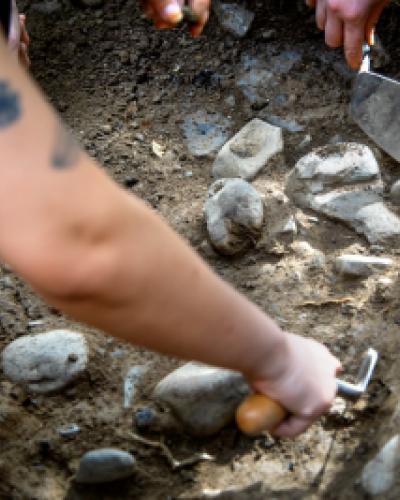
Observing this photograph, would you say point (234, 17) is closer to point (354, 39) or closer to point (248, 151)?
point (248, 151)

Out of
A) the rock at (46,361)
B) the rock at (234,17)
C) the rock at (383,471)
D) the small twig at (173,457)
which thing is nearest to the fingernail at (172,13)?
the rock at (234,17)

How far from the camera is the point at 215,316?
3.89 ft

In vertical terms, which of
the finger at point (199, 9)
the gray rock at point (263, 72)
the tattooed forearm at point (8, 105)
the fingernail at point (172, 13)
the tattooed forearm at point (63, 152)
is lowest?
the gray rock at point (263, 72)

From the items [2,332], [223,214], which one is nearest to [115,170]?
[223,214]

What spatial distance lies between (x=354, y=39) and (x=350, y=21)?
0.16 feet

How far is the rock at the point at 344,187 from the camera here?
2047 mm

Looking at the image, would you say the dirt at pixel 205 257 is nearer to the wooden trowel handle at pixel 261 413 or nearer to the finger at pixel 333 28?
the wooden trowel handle at pixel 261 413

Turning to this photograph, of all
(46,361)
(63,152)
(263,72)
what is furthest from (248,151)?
(63,152)

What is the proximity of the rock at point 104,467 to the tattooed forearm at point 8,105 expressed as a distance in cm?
69

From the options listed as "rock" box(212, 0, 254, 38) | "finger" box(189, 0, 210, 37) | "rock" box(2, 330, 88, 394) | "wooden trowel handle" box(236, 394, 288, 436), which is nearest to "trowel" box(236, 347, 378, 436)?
"wooden trowel handle" box(236, 394, 288, 436)

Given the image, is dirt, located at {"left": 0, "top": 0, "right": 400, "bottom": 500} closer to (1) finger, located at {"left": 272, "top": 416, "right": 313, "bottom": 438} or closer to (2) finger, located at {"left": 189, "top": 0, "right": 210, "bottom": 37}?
(1) finger, located at {"left": 272, "top": 416, "right": 313, "bottom": 438}

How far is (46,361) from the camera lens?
5.79ft

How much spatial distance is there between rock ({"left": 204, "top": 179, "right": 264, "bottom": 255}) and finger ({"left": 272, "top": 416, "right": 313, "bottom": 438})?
0.63 meters

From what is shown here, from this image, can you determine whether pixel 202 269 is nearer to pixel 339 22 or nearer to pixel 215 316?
pixel 215 316
